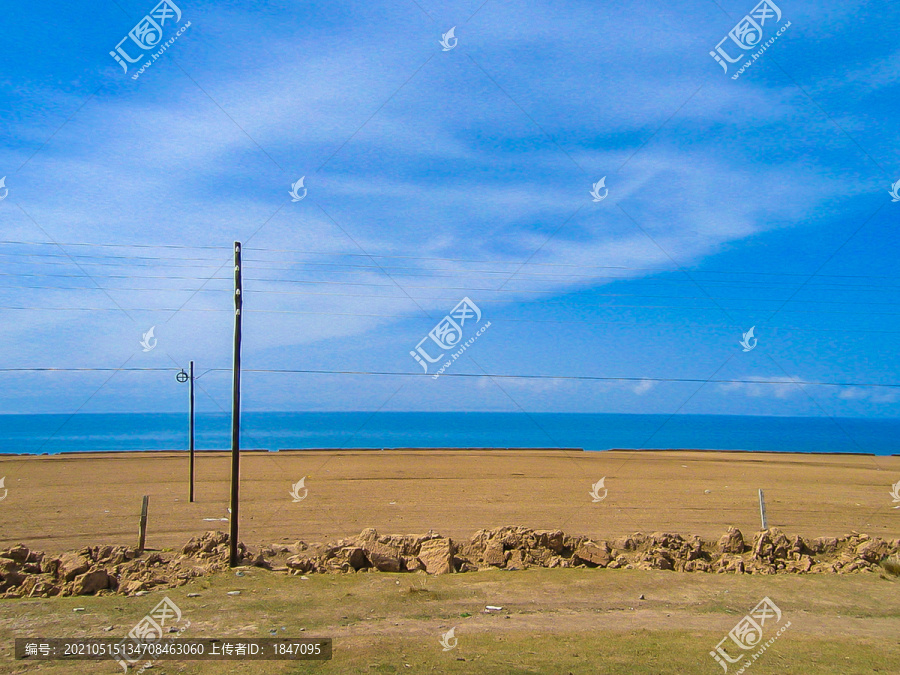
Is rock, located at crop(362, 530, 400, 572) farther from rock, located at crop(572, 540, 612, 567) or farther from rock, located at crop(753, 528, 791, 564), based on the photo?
rock, located at crop(753, 528, 791, 564)

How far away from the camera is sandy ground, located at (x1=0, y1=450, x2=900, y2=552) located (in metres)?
20.1

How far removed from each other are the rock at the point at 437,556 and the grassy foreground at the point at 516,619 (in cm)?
36

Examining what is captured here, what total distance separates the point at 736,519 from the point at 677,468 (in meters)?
19.1

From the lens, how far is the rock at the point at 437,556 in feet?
45.2

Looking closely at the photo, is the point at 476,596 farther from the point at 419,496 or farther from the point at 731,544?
the point at 419,496

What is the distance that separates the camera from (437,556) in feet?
46.0

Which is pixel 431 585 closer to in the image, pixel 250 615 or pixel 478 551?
pixel 478 551

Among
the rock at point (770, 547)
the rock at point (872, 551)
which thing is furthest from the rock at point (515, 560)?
the rock at point (872, 551)

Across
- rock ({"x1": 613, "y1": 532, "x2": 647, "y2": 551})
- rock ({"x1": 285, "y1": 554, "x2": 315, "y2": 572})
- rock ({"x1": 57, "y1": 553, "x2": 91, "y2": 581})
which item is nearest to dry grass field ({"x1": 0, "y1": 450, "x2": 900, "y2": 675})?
rock ({"x1": 285, "y1": 554, "x2": 315, "y2": 572})

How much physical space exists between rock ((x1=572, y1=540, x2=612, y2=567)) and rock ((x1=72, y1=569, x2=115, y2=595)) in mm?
9678

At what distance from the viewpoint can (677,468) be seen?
4097cm

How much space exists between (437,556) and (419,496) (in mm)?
13050

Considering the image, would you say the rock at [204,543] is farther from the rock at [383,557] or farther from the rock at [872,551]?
the rock at [872,551]

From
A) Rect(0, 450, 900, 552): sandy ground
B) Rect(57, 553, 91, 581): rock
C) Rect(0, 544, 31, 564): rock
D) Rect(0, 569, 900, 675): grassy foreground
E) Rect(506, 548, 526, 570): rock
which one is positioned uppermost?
Rect(0, 450, 900, 552): sandy ground
